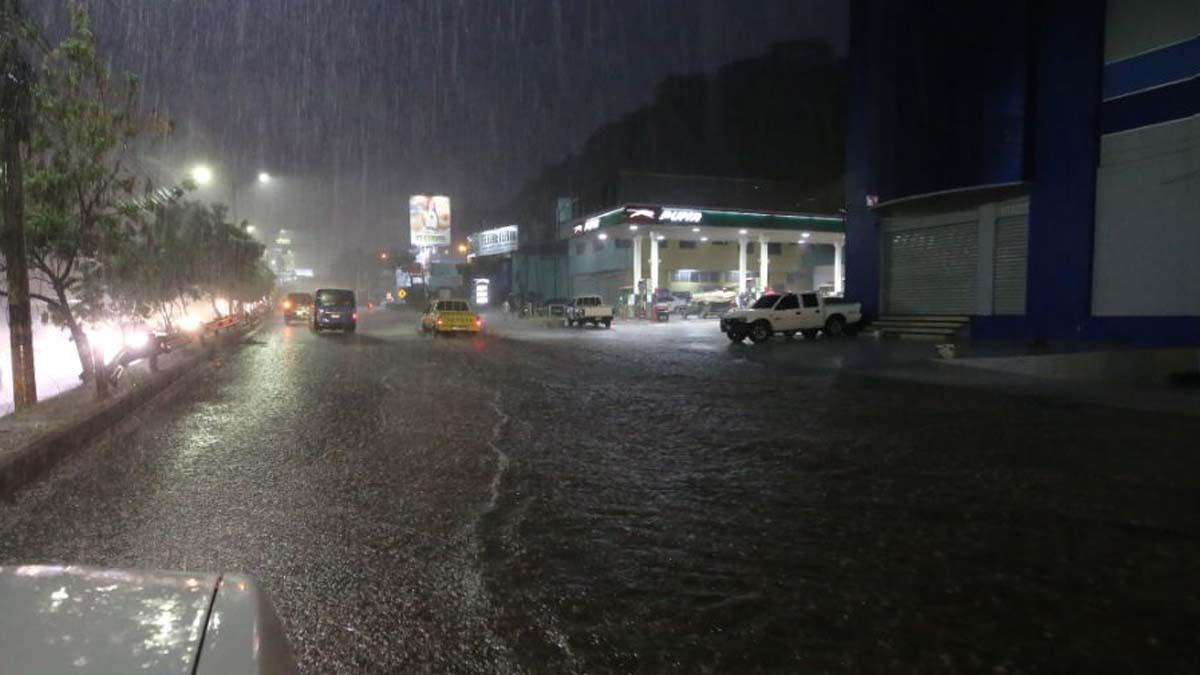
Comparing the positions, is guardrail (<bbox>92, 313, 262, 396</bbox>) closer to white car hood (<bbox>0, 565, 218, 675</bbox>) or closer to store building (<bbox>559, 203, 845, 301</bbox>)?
white car hood (<bbox>0, 565, 218, 675</bbox>)

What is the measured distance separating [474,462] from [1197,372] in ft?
46.1

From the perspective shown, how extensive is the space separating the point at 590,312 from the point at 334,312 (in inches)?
474

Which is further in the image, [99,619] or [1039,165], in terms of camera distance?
[1039,165]

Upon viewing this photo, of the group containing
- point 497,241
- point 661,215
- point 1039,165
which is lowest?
point 1039,165

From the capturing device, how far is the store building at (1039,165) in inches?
691

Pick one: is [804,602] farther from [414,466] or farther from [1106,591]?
[414,466]

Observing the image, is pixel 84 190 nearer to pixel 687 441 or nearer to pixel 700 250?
pixel 687 441

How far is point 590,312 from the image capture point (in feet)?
129

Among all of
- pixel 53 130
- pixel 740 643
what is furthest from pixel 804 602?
pixel 53 130

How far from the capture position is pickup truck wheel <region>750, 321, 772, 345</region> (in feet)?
87.6

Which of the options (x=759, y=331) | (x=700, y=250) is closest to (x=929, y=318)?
(x=759, y=331)

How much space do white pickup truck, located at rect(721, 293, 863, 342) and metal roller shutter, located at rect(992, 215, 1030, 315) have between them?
18.0ft

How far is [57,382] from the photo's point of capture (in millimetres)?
15750

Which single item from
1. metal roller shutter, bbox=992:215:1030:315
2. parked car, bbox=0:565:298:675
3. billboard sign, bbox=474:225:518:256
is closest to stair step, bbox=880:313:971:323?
metal roller shutter, bbox=992:215:1030:315
